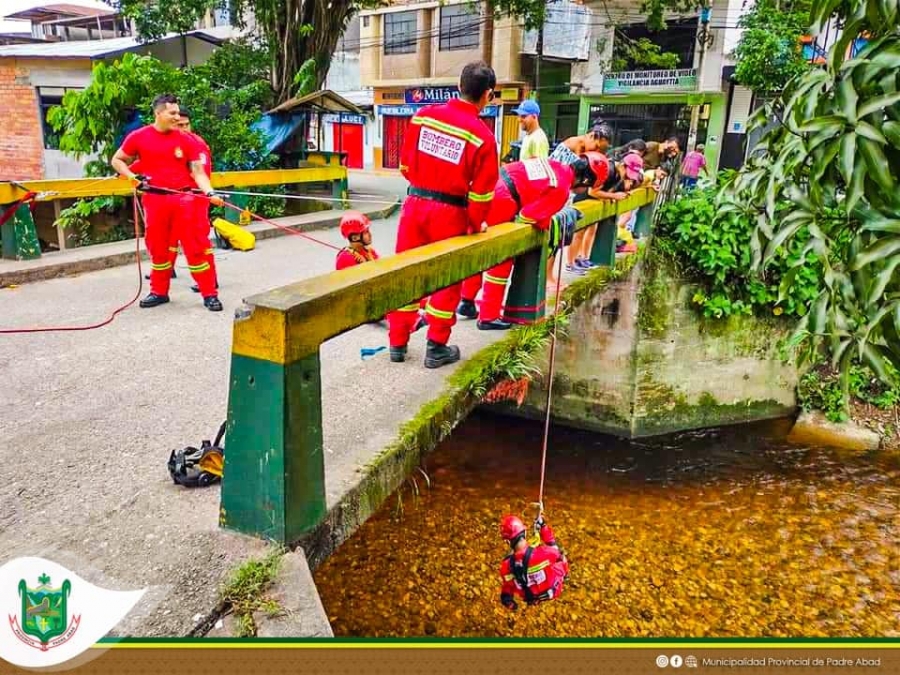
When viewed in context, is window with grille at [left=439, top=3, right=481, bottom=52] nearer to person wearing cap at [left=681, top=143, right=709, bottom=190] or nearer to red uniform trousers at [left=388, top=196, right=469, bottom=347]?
person wearing cap at [left=681, top=143, right=709, bottom=190]

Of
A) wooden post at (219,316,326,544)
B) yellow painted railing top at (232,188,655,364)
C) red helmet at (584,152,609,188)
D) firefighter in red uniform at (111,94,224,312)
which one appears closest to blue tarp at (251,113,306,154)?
firefighter in red uniform at (111,94,224,312)

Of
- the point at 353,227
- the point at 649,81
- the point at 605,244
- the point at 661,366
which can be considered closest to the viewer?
the point at 353,227

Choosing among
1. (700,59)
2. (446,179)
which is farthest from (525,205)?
(700,59)

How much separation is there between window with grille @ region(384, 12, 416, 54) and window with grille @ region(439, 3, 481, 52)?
1.43 m

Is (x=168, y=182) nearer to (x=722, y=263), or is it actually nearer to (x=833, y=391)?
(x=722, y=263)

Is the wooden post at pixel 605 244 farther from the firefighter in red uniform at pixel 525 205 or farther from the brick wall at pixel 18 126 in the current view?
the brick wall at pixel 18 126

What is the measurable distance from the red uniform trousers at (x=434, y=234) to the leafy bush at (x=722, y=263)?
4735 millimetres

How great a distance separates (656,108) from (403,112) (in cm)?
1081

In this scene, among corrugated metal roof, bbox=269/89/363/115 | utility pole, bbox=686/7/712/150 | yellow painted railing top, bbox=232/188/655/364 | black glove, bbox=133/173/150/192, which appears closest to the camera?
yellow painted railing top, bbox=232/188/655/364

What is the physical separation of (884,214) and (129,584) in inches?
97.8

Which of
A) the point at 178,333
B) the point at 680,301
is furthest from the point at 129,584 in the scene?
the point at 680,301

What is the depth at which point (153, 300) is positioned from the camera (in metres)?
5.50

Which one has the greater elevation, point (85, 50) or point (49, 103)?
point (85, 50)

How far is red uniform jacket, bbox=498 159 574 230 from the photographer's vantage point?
175 inches
